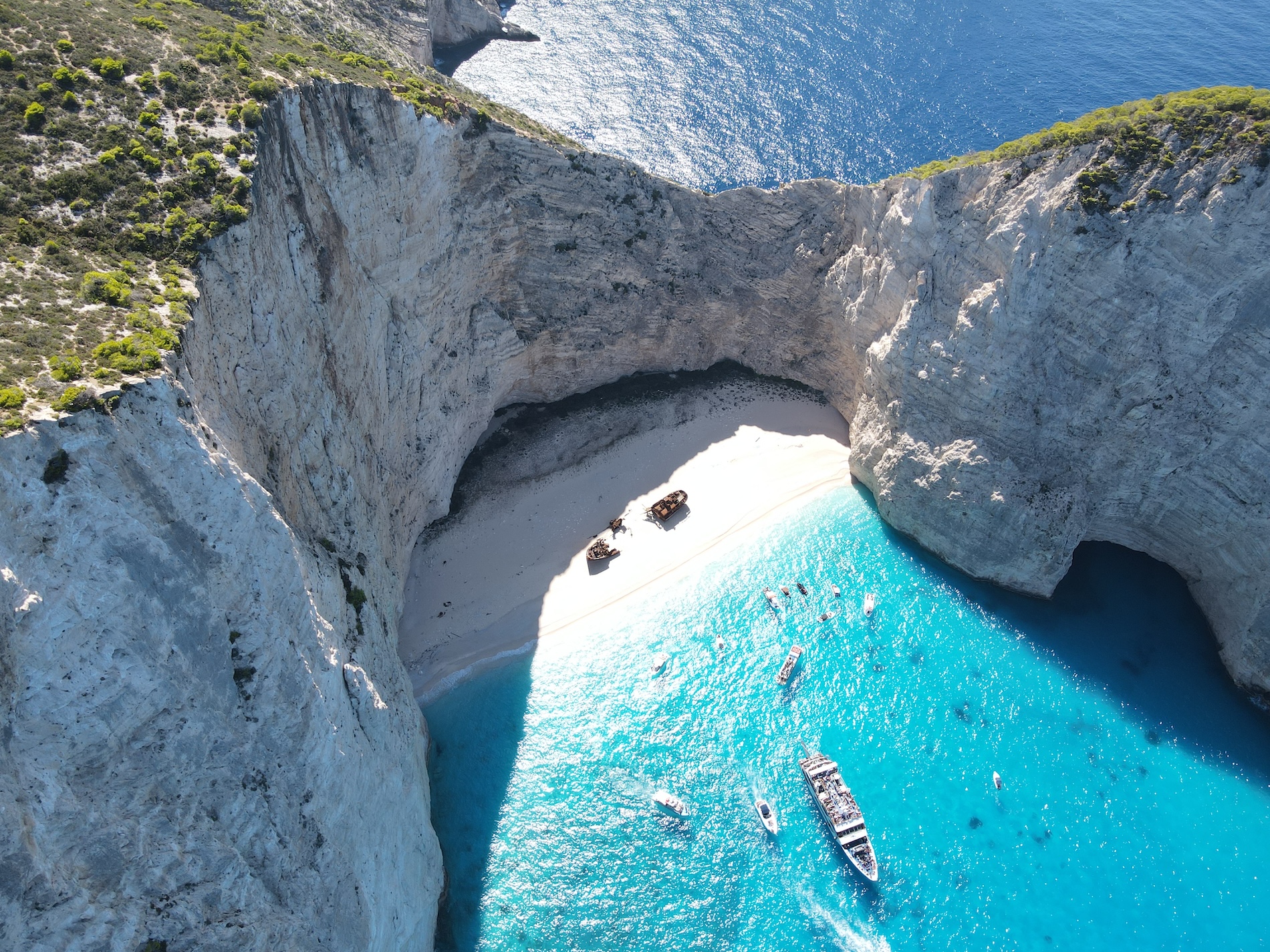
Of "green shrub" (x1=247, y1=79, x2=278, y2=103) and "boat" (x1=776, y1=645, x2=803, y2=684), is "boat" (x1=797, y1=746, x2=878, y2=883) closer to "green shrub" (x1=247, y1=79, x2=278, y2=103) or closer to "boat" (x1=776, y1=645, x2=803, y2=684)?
"boat" (x1=776, y1=645, x2=803, y2=684)

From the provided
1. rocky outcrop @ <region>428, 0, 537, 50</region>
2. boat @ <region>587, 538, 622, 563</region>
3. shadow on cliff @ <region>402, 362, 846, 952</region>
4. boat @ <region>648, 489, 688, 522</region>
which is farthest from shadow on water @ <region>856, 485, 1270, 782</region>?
rocky outcrop @ <region>428, 0, 537, 50</region>

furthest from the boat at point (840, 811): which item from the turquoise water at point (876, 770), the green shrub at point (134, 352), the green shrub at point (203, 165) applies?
the green shrub at point (203, 165)

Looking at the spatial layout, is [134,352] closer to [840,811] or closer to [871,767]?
[840,811]

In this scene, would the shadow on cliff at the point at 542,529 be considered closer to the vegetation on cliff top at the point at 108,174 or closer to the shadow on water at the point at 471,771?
the shadow on water at the point at 471,771

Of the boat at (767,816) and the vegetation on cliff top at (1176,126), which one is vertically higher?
the vegetation on cliff top at (1176,126)

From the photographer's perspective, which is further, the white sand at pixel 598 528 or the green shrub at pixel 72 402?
the white sand at pixel 598 528

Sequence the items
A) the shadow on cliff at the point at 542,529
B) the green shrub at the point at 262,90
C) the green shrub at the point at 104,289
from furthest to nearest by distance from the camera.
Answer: the shadow on cliff at the point at 542,529 → the green shrub at the point at 262,90 → the green shrub at the point at 104,289
